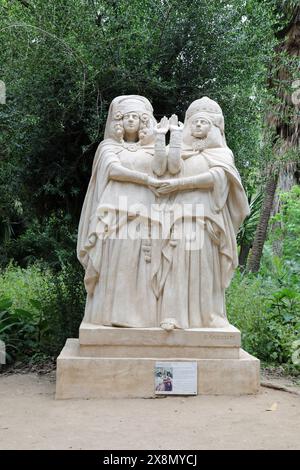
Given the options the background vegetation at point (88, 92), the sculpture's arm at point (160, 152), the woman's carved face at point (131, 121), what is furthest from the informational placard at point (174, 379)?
the woman's carved face at point (131, 121)

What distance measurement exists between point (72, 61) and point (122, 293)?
111 inches

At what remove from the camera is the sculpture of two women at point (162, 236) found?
5.45 meters

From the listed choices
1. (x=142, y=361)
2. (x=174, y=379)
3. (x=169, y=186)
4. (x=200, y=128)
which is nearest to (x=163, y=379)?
(x=174, y=379)

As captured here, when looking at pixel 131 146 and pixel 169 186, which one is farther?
pixel 131 146

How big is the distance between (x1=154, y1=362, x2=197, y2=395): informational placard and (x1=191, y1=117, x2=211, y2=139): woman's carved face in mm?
2137

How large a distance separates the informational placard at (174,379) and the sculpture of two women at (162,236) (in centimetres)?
36

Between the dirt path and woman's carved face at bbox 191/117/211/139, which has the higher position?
woman's carved face at bbox 191/117/211/139

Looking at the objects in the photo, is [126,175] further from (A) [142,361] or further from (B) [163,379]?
(B) [163,379]

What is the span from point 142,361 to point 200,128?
7.30 ft

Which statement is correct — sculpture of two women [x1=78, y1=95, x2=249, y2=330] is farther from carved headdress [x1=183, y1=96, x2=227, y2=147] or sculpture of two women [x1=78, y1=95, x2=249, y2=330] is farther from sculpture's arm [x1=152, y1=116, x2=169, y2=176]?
carved headdress [x1=183, y1=96, x2=227, y2=147]

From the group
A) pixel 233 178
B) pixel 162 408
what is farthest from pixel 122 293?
pixel 233 178

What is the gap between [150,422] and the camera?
4414mm

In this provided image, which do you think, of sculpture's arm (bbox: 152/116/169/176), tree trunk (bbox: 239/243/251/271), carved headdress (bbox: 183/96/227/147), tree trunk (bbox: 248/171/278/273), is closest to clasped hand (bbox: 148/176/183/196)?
sculpture's arm (bbox: 152/116/169/176)

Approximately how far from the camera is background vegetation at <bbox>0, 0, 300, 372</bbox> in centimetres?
692
